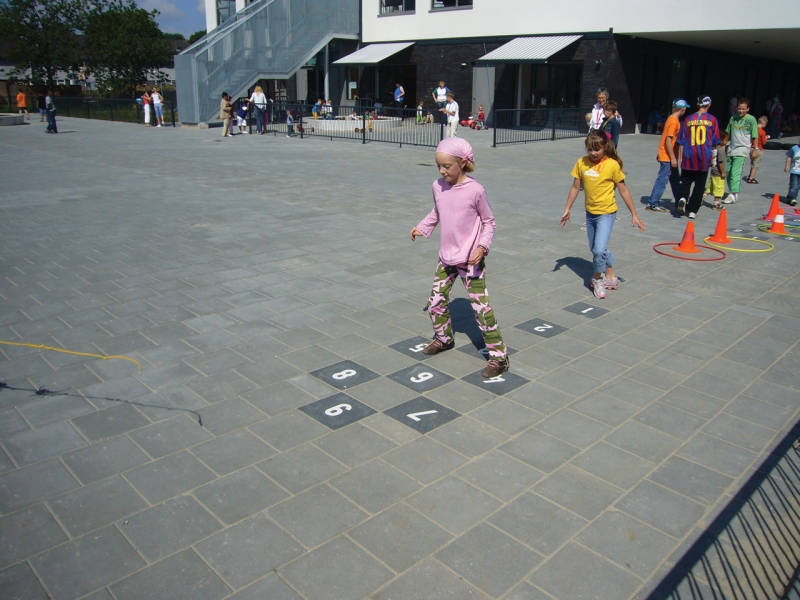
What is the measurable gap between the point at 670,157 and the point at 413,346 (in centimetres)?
798

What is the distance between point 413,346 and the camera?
5887mm

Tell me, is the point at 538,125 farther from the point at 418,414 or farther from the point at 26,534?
the point at 26,534

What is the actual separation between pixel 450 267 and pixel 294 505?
237cm

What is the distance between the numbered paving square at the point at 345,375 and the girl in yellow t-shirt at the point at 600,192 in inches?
123

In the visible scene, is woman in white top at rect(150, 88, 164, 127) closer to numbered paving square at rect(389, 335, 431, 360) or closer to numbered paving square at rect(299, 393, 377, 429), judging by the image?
numbered paving square at rect(389, 335, 431, 360)

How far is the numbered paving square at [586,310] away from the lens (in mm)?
6768

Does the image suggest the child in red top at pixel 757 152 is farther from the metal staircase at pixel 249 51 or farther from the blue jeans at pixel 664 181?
the metal staircase at pixel 249 51

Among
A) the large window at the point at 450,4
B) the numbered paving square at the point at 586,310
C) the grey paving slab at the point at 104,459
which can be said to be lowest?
the grey paving slab at the point at 104,459

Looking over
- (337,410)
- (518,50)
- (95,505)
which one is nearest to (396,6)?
(518,50)

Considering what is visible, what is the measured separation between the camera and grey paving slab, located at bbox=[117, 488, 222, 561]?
3373 millimetres

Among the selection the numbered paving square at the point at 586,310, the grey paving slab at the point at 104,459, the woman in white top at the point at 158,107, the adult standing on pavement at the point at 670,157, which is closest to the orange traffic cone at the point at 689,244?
the adult standing on pavement at the point at 670,157

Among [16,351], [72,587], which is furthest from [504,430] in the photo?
[16,351]

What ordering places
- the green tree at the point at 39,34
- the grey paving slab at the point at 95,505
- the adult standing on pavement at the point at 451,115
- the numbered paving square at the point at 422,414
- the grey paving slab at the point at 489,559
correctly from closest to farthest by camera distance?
the grey paving slab at the point at 489,559
the grey paving slab at the point at 95,505
the numbered paving square at the point at 422,414
the adult standing on pavement at the point at 451,115
the green tree at the point at 39,34

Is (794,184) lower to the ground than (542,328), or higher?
higher
